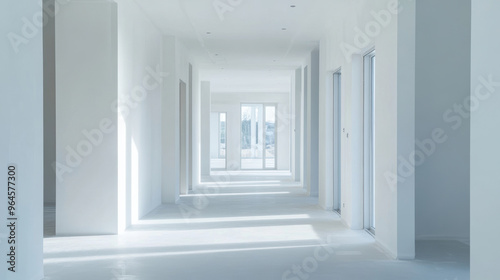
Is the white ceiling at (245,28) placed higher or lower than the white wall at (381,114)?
higher

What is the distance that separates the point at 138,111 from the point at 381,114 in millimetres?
4222

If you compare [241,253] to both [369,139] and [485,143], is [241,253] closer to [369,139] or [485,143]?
[369,139]

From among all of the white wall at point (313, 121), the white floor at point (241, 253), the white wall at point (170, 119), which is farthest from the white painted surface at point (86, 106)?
the white wall at point (313, 121)

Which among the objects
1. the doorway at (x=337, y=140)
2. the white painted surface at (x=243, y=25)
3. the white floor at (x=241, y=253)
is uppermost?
the white painted surface at (x=243, y=25)

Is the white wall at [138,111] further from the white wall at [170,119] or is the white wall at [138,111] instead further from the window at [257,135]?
the window at [257,135]

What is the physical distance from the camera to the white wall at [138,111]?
324 inches

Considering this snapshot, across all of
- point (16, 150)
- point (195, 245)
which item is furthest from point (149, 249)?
point (16, 150)

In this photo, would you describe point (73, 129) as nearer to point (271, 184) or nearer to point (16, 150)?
point (16, 150)

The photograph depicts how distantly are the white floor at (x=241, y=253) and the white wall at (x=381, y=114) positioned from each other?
1.15ft

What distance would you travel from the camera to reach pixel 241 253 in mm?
6688

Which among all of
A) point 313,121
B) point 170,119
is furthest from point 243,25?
point 313,121

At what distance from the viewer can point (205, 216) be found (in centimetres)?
998

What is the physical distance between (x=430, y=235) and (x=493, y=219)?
14.3ft

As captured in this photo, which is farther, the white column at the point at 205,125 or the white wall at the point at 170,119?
the white column at the point at 205,125
